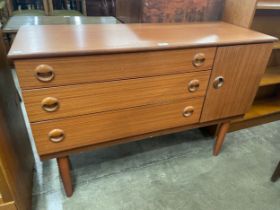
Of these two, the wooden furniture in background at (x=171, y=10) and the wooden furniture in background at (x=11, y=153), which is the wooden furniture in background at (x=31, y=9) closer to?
the wooden furniture in background at (x=171, y=10)

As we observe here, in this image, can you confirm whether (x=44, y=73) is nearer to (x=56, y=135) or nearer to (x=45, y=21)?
(x=56, y=135)

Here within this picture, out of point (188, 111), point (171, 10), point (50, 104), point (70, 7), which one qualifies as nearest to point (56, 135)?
point (50, 104)

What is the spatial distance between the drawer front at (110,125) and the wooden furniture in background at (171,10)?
52 centimetres

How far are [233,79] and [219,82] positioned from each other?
0.09m

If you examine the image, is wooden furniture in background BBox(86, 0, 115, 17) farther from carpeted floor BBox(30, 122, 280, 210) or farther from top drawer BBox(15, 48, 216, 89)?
top drawer BBox(15, 48, 216, 89)

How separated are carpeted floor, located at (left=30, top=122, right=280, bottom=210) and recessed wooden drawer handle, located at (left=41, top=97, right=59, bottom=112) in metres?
0.60

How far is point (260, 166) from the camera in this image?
1496 millimetres

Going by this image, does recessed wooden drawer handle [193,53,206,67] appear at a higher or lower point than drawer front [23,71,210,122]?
higher

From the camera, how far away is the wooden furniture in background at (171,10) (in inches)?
49.1

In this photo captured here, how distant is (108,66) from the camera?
879mm

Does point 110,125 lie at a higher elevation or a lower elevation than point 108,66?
lower

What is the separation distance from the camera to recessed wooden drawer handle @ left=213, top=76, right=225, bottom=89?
1.14m

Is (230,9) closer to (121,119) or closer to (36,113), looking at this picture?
(121,119)

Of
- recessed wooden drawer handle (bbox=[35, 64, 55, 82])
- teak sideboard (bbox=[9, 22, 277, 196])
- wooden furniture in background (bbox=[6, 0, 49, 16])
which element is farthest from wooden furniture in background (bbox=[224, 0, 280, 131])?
wooden furniture in background (bbox=[6, 0, 49, 16])
